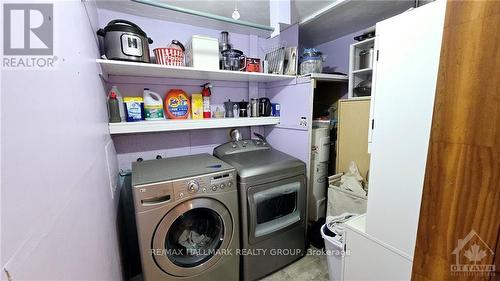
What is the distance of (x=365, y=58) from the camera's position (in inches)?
81.4

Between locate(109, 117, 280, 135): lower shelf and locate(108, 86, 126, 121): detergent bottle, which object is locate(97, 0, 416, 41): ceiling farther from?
locate(109, 117, 280, 135): lower shelf

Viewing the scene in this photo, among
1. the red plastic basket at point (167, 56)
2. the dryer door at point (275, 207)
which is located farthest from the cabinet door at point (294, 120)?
the red plastic basket at point (167, 56)

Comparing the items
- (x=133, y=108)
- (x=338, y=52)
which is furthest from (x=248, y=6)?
(x=338, y=52)

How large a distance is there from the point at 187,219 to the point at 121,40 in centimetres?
133

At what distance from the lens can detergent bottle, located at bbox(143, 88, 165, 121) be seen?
69.6 inches

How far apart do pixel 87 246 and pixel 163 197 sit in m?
0.65

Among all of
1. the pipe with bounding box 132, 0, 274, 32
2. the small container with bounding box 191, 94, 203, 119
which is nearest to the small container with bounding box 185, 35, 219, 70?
the pipe with bounding box 132, 0, 274, 32

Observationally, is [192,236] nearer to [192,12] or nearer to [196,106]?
[196,106]

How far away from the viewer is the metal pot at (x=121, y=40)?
1.38 m

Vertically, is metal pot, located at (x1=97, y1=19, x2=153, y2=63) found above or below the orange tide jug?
above

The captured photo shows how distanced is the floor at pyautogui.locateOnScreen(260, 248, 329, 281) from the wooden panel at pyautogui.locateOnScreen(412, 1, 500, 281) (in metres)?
1.24

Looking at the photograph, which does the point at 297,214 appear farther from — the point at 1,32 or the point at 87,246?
the point at 1,32

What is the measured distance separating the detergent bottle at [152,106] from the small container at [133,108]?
0.05 m

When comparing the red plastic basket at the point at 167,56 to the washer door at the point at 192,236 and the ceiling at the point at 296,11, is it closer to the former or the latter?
the ceiling at the point at 296,11
